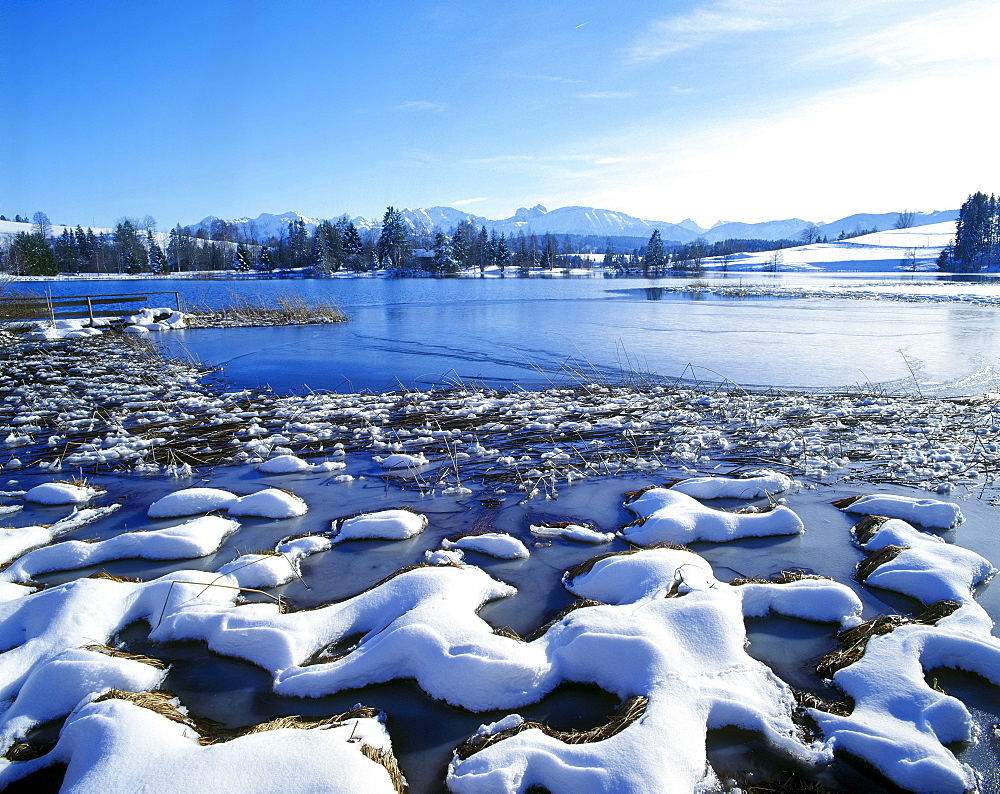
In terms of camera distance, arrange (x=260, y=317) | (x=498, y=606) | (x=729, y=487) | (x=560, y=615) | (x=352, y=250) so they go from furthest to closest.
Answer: (x=352, y=250) < (x=260, y=317) < (x=729, y=487) < (x=498, y=606) < (x=560, y=615)

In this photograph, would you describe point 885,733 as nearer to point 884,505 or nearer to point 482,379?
point 884,505

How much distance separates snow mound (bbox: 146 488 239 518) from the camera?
192 inches

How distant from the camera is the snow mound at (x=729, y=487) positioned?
5.25 m

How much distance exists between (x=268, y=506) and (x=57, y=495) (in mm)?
2283

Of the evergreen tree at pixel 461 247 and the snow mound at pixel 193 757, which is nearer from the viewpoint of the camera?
the snow mound at pixel 193 757

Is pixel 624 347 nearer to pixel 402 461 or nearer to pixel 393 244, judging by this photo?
pixel 402 461

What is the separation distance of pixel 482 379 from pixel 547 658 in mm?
8726

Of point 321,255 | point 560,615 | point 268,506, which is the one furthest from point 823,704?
point 321,255

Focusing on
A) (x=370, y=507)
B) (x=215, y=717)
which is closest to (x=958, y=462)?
(x=370, y=507)

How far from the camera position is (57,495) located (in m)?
5.18

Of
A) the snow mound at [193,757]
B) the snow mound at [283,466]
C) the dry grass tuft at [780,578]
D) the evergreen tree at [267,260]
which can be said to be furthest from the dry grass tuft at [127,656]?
the evergreen tree at [267,260]

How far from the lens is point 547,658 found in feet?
9.50

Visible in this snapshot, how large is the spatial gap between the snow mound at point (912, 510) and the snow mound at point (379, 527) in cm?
421

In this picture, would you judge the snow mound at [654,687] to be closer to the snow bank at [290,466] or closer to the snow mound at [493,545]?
the snow mound at [493,545]
